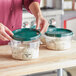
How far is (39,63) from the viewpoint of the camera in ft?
4.54

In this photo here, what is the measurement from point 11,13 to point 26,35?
61 cm

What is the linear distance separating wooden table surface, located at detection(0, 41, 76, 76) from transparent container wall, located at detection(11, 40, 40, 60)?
0.11 ft

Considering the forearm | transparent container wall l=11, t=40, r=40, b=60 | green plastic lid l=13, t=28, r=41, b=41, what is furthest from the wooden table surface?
the forearm

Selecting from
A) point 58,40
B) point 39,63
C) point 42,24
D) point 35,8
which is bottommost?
point 39,63

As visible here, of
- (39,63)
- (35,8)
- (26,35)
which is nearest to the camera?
(39,63)

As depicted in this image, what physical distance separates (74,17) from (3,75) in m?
3.12

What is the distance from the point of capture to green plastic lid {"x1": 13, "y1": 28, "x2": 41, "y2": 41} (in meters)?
1.44

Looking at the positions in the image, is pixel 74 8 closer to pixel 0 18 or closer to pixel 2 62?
pixel 0 18

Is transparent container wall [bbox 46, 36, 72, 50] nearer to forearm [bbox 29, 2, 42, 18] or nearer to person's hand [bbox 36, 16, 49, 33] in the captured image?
person's hand [bbox 36, 16, 49, 33]

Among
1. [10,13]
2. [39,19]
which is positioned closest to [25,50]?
[39,19]

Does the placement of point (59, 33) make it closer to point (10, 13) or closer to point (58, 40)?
point (58, 40)

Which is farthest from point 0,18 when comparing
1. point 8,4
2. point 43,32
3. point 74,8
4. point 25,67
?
point 74,8

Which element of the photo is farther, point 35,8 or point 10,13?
point 10,13

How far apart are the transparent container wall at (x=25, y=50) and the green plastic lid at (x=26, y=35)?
3 centimetres
